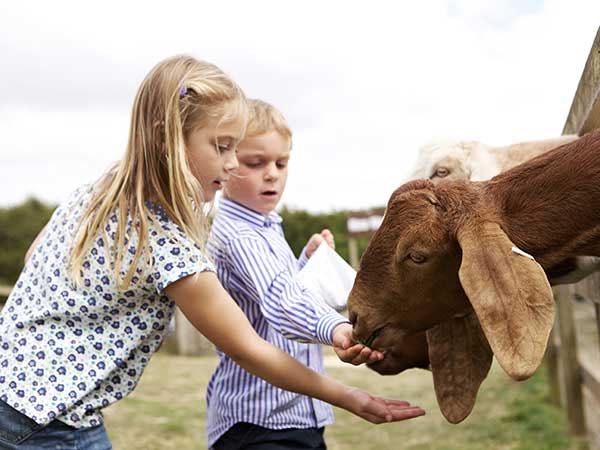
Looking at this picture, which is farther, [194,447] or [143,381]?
[143,381]

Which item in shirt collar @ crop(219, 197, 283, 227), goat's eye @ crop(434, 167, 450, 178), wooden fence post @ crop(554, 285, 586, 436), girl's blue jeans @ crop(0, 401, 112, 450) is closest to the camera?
girl's blue jeans @ crop(0, 401, 112, 450)

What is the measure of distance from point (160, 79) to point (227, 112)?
231 mm

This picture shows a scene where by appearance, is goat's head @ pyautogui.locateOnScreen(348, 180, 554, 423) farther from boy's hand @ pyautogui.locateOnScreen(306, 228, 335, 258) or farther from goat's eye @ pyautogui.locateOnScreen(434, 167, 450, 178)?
goat's eye @ pyautogui.locateOnScreen(434, 167, 450, 178)

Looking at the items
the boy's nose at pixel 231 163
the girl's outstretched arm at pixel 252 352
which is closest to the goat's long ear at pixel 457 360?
the girl's outstretched arm at pixel 252 352

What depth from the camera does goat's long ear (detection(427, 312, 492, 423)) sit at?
2.48 metres

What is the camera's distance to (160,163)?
2.56m

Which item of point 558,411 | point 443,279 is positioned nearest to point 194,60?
point 443,279

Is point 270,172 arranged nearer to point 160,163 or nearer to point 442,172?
point 160,163

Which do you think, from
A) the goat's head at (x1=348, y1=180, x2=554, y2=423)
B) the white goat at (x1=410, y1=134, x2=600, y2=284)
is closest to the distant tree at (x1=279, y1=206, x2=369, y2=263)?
the white goat at (x1=410, y1=134, x2=600, y2=284)

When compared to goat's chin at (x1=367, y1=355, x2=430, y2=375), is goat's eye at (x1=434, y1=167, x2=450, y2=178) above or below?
above

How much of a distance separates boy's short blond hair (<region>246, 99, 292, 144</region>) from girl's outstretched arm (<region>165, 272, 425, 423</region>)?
73 cm

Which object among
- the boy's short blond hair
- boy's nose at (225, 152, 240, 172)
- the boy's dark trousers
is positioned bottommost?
the boy's dark trousers

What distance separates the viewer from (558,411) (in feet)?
22.2

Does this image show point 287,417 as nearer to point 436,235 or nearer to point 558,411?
point 436,235
